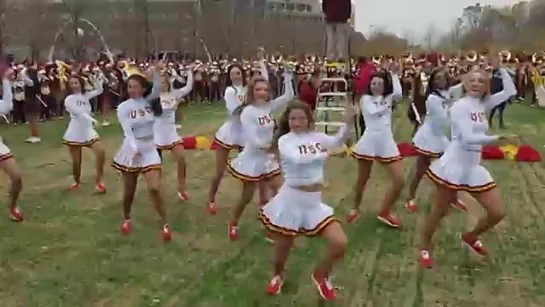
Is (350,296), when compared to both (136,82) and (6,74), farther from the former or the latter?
(6,74)

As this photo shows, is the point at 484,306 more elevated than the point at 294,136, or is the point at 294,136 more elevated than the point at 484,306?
the point at 294,136

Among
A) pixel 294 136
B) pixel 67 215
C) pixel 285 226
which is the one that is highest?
pixel 294 136

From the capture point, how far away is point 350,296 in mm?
7152

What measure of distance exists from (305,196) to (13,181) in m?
4.59

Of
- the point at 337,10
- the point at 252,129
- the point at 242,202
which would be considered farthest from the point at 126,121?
the point at 337,10

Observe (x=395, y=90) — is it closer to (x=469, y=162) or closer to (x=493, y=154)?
(x=469, y=162)

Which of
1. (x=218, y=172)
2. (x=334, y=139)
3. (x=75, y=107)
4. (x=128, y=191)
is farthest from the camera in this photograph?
(x=75, y=107)

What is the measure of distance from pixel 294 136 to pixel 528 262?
2.98m

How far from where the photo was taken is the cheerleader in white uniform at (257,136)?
8680mm

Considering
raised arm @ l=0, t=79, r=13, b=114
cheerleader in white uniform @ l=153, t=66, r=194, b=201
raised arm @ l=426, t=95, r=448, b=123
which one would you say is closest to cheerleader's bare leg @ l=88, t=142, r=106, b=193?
cheerleader in white uniform @ l=153, t=66, r=194, b=201

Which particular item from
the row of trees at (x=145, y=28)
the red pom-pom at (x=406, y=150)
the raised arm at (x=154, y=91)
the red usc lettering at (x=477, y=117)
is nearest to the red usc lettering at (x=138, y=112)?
the raised arm at (x=154, y=91)

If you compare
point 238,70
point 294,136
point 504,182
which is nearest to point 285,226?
point 294,136

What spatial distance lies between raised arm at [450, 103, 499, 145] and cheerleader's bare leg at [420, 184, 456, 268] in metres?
0.54

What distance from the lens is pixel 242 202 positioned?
29.7ft
